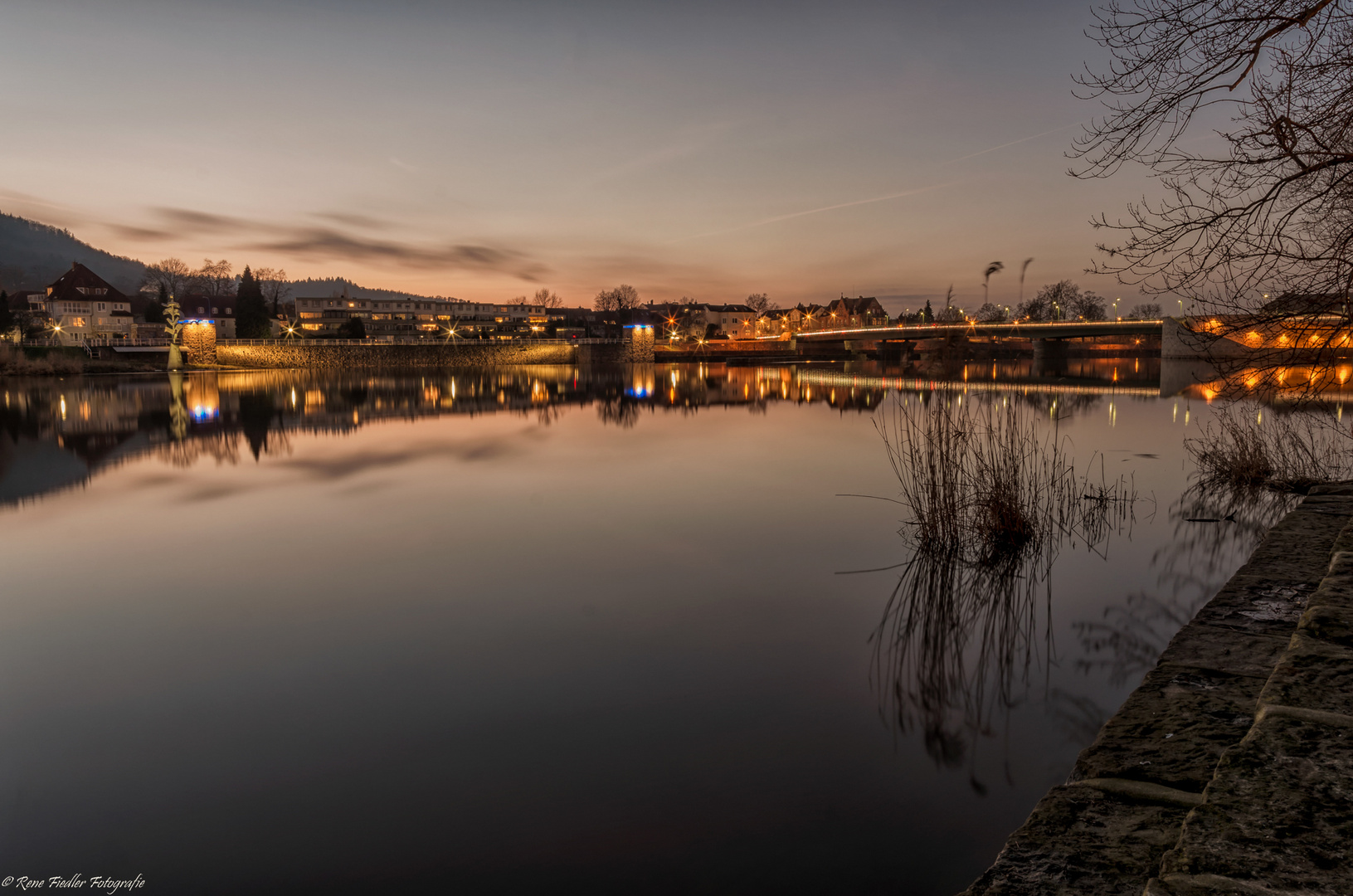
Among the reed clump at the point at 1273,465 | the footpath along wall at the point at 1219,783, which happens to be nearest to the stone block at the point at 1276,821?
the footpath along wall at the point at 1219,783

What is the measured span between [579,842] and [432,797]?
47.1 inches

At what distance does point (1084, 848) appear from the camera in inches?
132

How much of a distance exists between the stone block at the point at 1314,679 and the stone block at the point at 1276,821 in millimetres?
262

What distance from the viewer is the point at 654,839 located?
4.91 metres

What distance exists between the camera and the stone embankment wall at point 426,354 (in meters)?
83.0

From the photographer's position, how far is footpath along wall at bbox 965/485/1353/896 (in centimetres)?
253

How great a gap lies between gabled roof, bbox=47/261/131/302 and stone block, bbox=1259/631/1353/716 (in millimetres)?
144549

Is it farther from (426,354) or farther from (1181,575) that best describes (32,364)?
(1181,575)

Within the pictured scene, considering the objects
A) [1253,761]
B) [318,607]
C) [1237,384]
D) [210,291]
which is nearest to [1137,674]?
[1237,384]

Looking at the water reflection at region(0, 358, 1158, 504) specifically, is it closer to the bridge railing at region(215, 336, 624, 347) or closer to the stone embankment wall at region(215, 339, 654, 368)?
the stone embankment wall at region(215, 339, 654, 368)

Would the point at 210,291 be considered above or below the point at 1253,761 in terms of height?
above

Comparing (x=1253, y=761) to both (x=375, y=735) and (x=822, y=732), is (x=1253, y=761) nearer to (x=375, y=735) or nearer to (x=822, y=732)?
(x=822, y=732)

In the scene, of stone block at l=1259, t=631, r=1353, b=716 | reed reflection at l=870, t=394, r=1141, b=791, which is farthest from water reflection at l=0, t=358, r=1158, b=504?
stone block at l=1259, t=631, r=1353, b=716

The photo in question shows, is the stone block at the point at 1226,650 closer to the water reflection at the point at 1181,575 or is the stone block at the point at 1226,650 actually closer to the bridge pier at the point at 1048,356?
the water reflection at the point at 1181,575
